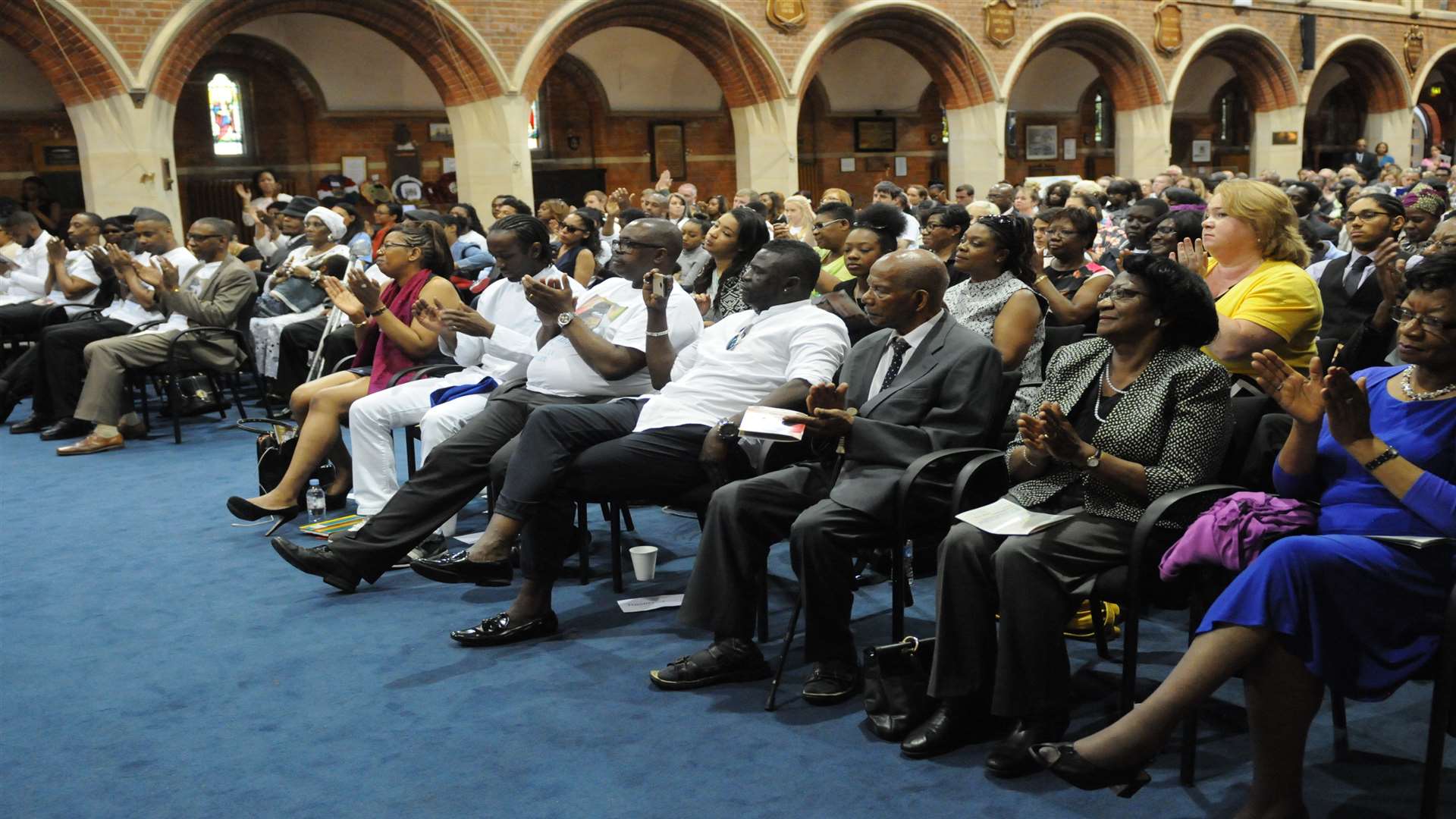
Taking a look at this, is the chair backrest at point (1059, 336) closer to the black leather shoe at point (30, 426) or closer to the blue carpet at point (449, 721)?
the blue carpet at point (449, 721)

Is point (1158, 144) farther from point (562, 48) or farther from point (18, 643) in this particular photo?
point (18, 643)

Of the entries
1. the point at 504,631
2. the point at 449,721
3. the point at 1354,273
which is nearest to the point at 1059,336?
the point at 1354,273

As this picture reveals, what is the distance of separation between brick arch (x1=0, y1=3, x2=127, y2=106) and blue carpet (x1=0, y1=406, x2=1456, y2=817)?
24.9 ft

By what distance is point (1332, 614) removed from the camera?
7.92ft

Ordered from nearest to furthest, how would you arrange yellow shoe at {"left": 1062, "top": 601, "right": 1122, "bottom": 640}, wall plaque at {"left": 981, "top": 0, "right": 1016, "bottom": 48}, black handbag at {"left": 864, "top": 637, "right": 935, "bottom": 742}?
black handbag at {"left": 864, "top": 637, "right": 935, "bottom": 742}
yellow shoe at {"left": 1062, "top": 601, "right": 1122, "bottom": 640}
wall plaque at {"left": 981, "top": 0, "right": 1016, "bottom": 48}

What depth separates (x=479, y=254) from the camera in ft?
26.9

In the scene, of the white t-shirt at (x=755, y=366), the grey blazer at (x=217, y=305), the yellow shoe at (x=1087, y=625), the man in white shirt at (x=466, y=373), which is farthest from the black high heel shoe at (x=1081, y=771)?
the grey blazer at (x=217, y=305)

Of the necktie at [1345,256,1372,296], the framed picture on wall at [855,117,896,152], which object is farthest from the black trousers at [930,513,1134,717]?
the framed picture on wall at [855,117,896,152]

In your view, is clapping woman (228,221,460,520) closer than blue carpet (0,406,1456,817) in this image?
No

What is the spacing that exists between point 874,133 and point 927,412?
682 inches

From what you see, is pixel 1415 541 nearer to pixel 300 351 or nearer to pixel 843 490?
pixel 843 490

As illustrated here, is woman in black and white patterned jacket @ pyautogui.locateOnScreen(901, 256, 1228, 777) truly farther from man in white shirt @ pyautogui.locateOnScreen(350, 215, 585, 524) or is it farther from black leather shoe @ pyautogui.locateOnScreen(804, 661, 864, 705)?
man in white shirt @ pyautogui.locateOnScreen(350, 215, 585, 524)

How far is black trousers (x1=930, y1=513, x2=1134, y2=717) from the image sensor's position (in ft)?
9.32

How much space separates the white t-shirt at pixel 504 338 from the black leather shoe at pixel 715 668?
1.64 meters
